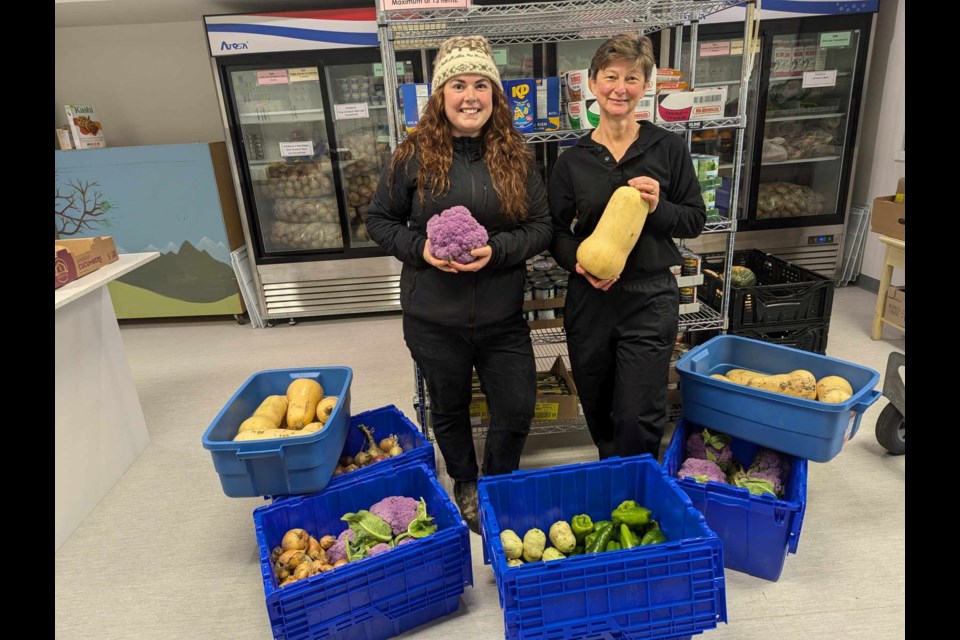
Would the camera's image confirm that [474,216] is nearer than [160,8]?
Yes

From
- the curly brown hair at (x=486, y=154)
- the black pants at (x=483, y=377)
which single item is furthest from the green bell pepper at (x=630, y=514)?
the curly brown hair at (x=486, y=154)

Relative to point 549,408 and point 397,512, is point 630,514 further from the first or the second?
point 549,408

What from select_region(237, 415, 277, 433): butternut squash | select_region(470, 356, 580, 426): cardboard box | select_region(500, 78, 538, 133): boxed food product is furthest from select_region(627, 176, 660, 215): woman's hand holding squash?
select_region(237, 415, 277, 433): butternut squash

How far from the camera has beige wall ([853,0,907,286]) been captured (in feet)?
12.2

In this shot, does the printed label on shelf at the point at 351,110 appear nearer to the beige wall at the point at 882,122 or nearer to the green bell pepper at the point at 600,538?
the green bell pepper at the point at 600,538

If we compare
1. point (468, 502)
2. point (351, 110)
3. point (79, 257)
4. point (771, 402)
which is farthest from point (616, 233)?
point (351, 110)

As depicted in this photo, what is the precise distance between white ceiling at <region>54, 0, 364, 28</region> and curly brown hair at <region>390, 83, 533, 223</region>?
7.72 ft

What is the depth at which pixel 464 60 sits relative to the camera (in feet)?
5.21

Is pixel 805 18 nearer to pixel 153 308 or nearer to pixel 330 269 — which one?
pixel 330 269

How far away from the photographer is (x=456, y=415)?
1942 mm

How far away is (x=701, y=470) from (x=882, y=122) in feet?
10.8

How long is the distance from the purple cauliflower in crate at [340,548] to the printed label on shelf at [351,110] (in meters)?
2.87

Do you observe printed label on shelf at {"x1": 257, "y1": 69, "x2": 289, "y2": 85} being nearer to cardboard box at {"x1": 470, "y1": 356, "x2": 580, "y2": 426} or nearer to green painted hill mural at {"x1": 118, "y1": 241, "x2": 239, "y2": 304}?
green painted hill mural at {"x1": 118, "y1": 241, "x2": 239, "y2": 304}

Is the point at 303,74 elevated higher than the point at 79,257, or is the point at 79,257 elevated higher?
the point at 303,74
